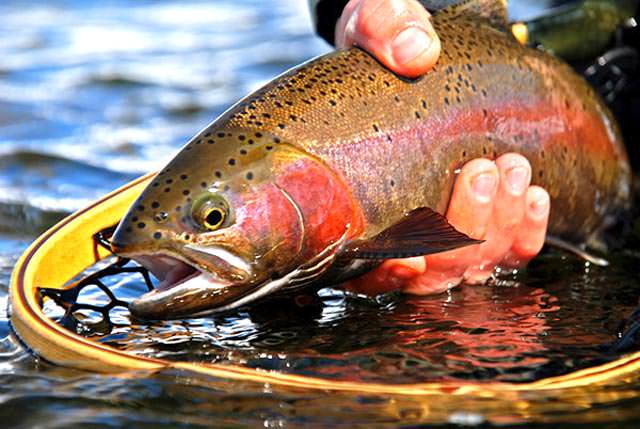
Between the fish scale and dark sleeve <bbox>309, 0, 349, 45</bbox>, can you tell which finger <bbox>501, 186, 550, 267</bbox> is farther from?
dark sleeve <bbox>309, 0, 349, 45</bbox>

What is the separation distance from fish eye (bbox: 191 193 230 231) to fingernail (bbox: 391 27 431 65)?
84cm

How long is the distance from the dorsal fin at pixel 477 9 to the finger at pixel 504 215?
1.88 feet

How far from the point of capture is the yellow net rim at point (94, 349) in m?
2.71

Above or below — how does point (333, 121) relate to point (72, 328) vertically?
above

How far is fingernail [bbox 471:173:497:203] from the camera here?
11.8 feet

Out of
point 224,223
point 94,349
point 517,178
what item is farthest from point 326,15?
point 94,349

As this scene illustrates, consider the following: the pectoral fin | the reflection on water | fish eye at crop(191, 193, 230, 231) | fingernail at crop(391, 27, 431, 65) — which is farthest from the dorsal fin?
fish eye at crop(191, 193, 230, 231)

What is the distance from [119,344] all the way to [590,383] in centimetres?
151

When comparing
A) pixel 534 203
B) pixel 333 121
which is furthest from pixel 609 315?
pixel 333 121

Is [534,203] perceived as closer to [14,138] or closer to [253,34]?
[14,138]

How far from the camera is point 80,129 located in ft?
24.3

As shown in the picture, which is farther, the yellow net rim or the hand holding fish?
the hand holding fish

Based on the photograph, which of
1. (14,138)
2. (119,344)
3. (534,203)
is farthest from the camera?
(14,138)

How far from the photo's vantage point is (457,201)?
3.63 metres
